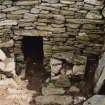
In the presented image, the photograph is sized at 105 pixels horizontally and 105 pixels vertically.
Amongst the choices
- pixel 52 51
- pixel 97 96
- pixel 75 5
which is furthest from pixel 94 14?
pixel 97 96

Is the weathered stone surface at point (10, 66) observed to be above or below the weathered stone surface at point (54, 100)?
above

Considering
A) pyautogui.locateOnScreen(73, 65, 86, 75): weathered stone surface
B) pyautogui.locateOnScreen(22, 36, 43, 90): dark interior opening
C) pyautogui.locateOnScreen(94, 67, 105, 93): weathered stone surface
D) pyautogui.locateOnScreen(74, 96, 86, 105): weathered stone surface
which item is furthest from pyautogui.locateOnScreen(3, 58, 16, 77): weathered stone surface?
pyautogui.locateOnScreen(94, 67, 105, 93): weathered stone surface

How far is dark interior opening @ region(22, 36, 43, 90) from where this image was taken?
8276 millimetres

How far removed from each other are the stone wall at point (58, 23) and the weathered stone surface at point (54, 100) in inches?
49.5

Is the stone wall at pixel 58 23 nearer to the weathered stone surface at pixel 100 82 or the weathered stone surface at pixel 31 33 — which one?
the weathered stone surface at pixel 31 33

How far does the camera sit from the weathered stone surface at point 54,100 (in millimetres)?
7049

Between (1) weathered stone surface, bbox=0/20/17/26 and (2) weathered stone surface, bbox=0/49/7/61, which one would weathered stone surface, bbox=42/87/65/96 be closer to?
(2) weathered stone surface, bbox=0/49/7/61

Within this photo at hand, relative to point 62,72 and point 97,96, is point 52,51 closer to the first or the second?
point 62,72

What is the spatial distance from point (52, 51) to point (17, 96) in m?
1.40

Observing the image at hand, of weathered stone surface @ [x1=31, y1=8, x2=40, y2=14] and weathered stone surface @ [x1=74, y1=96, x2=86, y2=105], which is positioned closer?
weathered stone surface @ [x1=74, y1=96, x2=86, y2=105]

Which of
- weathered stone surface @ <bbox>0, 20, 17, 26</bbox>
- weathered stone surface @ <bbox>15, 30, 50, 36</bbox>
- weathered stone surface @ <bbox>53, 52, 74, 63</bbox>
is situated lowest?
weathered stone surface @ <bbox>53, 52, 74, 63</bbox>

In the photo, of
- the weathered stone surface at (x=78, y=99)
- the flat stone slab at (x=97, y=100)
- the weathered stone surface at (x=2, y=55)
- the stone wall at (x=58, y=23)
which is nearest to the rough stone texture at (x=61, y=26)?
the stone wall at (x=58, y=23)

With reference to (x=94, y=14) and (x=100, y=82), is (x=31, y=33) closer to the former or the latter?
(x=94, y=14)

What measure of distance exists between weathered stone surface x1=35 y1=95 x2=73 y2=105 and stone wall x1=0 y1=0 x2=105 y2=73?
1.26 meters
